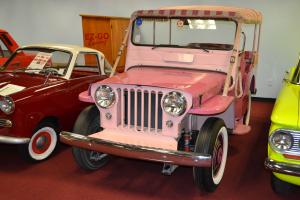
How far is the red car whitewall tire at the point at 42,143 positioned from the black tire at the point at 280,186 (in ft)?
8.61

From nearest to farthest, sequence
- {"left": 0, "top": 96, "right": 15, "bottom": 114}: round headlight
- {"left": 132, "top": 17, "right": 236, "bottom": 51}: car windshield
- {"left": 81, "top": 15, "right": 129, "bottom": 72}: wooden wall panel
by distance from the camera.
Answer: {"left": 0, "top": 96, "right": 15, "bottom": 114}: round headlight → {"left": 132, "top": 17, "right": 236, "bottom": 51}: car windshield → {"left": 81, "top": 15, "right": 129, "bottom": 72}: wooden wall panel

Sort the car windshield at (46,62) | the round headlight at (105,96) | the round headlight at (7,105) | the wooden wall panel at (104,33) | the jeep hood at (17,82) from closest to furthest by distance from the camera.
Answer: the round headlight at (105,96), the round headlight at (7,105), the jeep hood at (17,82), the car windshield at (46,62), the wooden wall panel at (104,33)

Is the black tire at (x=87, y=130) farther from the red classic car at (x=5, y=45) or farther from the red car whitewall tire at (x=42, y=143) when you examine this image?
the red classic car at (x=5, y=45)

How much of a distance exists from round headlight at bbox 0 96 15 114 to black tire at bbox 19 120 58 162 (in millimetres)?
389

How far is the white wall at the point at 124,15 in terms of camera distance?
281 inches

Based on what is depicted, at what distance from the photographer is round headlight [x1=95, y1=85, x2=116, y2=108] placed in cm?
330

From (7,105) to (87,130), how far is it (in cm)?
95

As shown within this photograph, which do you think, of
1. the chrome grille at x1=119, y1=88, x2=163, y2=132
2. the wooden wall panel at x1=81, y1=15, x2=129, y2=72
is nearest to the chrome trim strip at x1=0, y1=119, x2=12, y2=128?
the chrome grille at x1=119, y1=88, x2=163, y2=132

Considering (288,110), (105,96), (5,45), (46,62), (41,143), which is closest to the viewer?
(288,110)

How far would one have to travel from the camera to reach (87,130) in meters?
3.51

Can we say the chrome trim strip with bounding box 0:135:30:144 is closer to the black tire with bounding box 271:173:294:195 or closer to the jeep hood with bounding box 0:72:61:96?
the jeep hood with bounding box 0:72:61:96

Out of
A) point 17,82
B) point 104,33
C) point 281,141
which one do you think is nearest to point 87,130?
point 17,82

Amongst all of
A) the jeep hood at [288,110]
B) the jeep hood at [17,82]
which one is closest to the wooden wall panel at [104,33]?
the jeep hood at [17,82]

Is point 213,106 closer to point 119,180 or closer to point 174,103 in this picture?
point 174,103
